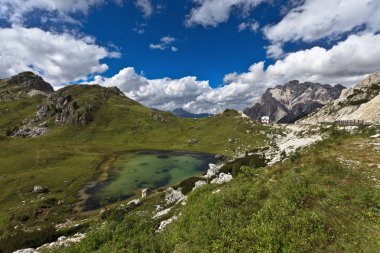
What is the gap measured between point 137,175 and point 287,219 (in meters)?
109

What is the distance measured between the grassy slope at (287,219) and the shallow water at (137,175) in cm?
5062

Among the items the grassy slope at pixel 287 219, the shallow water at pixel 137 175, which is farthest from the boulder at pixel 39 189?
the grassy slope at pixel 287 219

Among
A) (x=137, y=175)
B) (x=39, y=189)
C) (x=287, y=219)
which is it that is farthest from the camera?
(x=137, y=175)

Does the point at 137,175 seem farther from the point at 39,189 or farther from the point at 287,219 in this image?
the point at 287,219

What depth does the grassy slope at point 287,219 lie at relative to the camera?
57.1ft

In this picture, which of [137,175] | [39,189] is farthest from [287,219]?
[137,175]

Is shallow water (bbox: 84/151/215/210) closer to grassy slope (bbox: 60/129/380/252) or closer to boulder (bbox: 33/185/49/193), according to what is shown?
boulder (bbox: 33/185/49/193)

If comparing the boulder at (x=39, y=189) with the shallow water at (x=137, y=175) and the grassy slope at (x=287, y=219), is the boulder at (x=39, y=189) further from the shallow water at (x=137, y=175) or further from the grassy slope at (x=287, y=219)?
the grassy slope at (x=287, y=219)

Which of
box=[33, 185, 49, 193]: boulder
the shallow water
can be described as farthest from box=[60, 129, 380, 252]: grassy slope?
box=[33, 185, 49, 193]: boulder

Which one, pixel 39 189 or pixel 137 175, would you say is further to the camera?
pixel 137 175

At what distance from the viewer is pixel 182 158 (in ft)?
568

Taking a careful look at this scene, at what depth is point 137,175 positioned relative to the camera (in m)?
122

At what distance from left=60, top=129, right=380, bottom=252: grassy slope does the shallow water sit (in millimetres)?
50620

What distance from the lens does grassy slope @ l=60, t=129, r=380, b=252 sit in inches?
685
